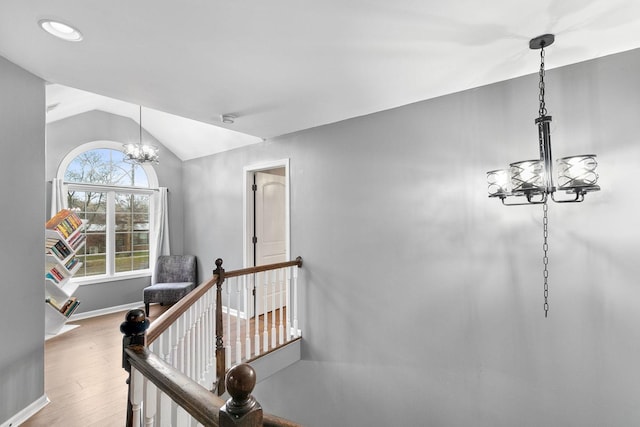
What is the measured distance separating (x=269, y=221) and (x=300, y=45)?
3.00 meters

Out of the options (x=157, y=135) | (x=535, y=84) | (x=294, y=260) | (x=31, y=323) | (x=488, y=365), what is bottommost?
(x=488, y=365)

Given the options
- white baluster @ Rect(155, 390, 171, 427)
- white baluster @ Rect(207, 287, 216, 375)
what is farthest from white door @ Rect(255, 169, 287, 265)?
white baluster @ Rect(155, 390, 171, 427)

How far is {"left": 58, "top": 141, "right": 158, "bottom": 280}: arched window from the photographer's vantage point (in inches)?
179

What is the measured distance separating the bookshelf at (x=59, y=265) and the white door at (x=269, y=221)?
2.23 metres

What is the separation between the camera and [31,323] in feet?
7.07

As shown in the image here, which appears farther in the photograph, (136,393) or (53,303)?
(53,303)

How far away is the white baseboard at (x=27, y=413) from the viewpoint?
198 cm

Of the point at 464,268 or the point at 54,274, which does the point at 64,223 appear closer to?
the point at 54,274

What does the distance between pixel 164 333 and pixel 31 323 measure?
3.66ft

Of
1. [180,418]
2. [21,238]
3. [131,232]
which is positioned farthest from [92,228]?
[180,418]

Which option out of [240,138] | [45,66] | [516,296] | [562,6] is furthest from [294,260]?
[562,6]

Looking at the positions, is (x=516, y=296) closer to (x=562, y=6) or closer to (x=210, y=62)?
(x=562, y=6)

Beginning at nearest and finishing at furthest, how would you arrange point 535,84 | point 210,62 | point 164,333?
point 164,333, point 210,62, point 535,84

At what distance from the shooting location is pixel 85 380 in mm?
2734
